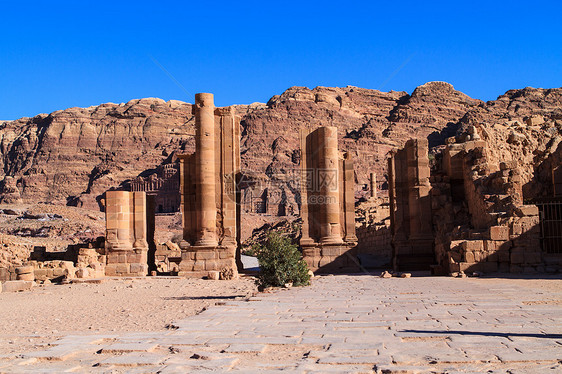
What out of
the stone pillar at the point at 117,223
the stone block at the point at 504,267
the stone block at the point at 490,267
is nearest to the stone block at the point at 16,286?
the stone pillar at the point at 117,223

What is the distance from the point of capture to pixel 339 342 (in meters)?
6.18

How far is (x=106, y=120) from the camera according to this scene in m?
150

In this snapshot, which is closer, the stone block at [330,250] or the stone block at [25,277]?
the stone block at [25,277]

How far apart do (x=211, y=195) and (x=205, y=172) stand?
32.1 inches

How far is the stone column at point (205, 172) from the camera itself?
20.6 m

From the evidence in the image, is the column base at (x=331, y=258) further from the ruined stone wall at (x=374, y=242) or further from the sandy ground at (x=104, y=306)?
the ruined stone wall at (x=374, y=242)

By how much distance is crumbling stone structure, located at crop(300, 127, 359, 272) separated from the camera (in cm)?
2030

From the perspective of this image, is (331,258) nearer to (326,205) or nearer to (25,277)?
(326,205)

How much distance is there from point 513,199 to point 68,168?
5225 inches

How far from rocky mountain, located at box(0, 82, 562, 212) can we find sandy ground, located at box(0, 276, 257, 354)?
96841mm

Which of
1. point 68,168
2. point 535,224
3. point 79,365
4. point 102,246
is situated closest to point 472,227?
point 535,224

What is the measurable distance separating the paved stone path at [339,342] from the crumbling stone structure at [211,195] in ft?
34.9

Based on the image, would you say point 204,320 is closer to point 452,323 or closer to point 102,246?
point 452,323

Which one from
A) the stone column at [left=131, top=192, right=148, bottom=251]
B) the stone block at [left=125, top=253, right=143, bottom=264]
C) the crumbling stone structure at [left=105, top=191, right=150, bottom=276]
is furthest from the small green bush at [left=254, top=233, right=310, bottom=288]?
the stone column at [left=131, top=192, right=148, bottom=251]
